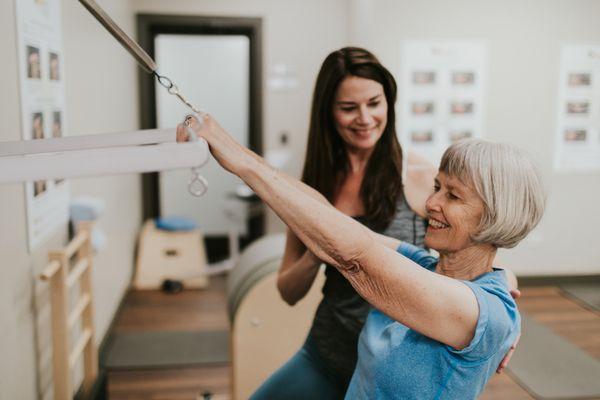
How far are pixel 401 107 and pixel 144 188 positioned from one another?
2356 millimetres

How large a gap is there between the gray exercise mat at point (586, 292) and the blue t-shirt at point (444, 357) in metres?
1.41

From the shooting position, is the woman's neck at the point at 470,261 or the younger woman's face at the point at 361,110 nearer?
the woman's neck at the point at 470,261

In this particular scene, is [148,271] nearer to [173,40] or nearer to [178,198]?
[178,198]

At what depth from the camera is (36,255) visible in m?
2.03

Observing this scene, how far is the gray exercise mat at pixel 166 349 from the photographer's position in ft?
10.0

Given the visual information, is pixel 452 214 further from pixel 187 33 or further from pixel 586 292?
pixel 187 33

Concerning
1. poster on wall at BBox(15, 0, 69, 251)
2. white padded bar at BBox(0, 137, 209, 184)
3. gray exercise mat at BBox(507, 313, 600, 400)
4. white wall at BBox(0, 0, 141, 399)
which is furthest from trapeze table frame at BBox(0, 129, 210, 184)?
gray exercise mat at BBox(507, 313, 600, 400)

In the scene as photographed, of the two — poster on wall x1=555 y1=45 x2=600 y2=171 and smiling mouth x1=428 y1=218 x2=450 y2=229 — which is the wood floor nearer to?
poster on wall x1=555 y1=45 x2=600 y2=171

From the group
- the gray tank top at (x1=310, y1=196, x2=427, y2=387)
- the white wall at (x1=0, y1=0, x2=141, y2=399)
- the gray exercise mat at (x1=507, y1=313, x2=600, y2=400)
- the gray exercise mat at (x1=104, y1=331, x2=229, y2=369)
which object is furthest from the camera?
the gray exercise mat at (x1=104, y1=331, x2=229, y2=369)

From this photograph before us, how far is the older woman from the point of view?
2.86ft

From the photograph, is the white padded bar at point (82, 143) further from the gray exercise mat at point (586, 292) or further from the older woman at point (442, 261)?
the gray exercise mat at point (586, 292)

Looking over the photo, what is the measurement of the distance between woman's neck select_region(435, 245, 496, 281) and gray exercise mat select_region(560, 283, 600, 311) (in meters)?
1.44

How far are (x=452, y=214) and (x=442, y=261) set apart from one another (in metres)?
0.12

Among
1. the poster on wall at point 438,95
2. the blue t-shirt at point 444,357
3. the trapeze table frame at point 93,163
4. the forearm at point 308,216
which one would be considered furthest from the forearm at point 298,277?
the poster on wall at point 438,95
